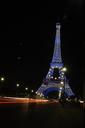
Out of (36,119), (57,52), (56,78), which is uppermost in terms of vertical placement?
(57,52)

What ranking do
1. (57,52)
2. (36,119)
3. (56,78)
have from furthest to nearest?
(57,52) < (56,78) < (36,119)

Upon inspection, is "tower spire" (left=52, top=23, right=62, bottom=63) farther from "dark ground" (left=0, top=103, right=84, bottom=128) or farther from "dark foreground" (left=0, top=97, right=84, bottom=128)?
"dark ground" (left=0, top=103, right=84, bottom=128)

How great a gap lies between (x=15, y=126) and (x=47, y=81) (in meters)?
98.6

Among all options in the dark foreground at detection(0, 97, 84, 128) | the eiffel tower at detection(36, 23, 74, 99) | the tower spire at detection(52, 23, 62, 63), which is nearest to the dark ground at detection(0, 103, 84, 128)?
the dark foreground at detection(0, 97, 84, 128)

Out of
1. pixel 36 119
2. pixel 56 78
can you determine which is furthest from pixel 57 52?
pixel 36 119

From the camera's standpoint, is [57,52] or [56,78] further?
[57,52]

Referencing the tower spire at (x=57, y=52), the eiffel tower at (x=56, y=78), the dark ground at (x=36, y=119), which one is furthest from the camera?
the tower spire at (x=57, y=52)

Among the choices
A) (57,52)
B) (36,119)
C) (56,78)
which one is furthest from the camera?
(57,52)

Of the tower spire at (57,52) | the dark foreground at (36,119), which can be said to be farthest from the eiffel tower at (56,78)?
the dark foreground at (36,119)

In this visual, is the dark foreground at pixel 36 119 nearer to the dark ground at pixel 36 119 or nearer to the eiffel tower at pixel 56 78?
the dark ground at pixel 36 119

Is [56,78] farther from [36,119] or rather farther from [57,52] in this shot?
[36,119]

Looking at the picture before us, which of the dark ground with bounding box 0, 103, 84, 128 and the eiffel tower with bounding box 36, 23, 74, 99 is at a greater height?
the eiffel tower with bounding box 36, 23, 74, 99

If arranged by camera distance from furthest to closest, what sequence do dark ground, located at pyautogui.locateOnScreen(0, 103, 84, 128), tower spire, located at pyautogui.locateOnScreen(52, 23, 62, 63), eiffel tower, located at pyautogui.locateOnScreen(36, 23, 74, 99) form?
tower spire, located at pyautogui.locateOnScreen(52, 23, 62, 63) → eiffel tower, located at pyautogui.locateOnScreen(36, 23, 74, 99) → dark ground, located at pyautogui.locateOnScreen(0, 103, 84, 128)

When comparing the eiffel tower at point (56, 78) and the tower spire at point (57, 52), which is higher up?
the tower spire at point (57, 52)
